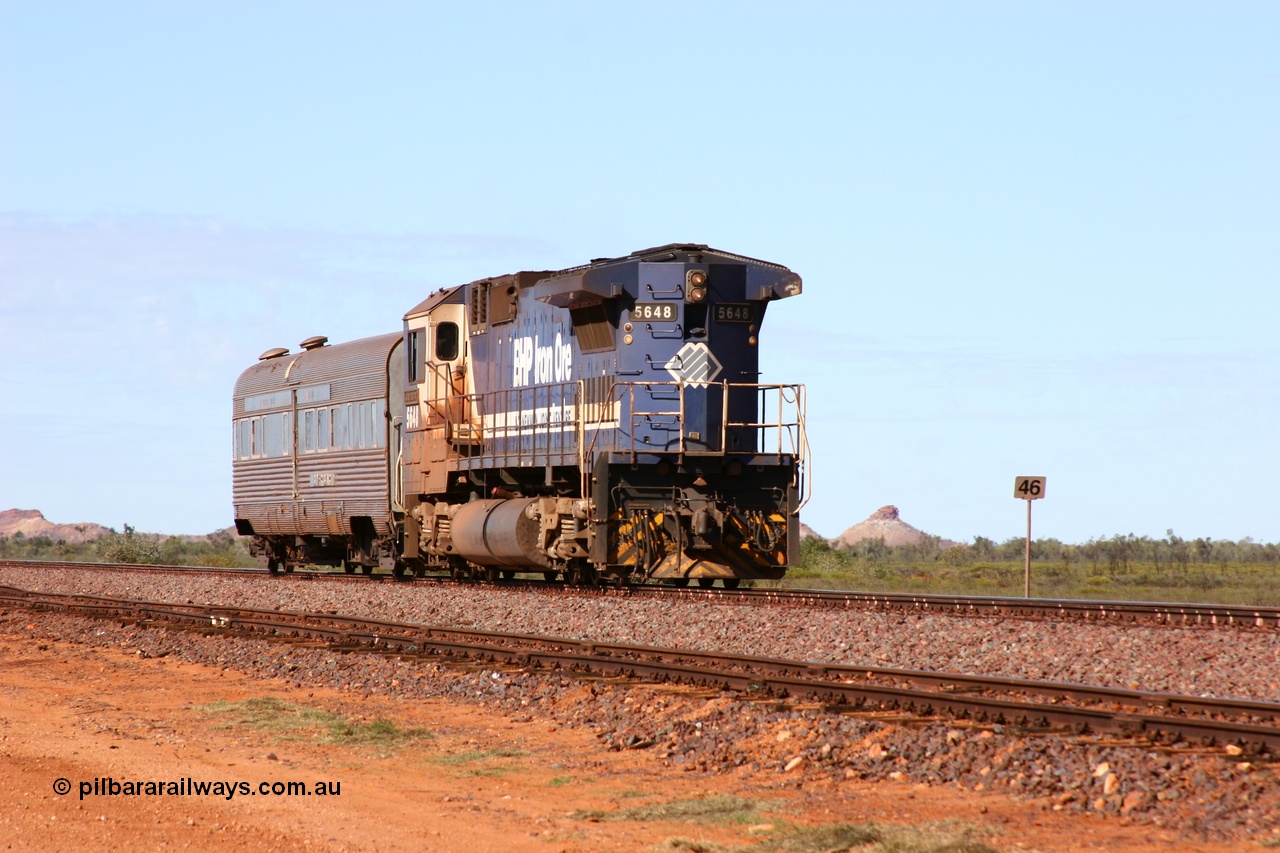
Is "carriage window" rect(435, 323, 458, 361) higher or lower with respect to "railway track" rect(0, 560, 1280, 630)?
higher

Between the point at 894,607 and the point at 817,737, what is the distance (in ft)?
27.8

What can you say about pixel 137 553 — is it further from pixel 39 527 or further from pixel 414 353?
pixel 39 527

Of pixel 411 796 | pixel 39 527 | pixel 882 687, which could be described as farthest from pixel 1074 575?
pixel 39 527

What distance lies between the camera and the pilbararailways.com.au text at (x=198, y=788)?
746 cm

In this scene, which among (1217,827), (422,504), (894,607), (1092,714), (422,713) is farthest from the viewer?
(422,504)

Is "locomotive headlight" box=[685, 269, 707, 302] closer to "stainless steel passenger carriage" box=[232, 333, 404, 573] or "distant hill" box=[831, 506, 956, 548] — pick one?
"stainless steel passenger carriage" box=[232, 333, 404, 573]

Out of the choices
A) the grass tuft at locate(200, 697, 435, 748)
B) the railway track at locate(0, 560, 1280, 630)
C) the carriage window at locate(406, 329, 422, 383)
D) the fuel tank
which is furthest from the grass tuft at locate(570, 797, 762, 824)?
the carriage window at locate(406, 329, 422, 383)

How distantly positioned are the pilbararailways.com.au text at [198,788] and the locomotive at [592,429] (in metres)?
10.1

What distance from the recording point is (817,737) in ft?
27.0

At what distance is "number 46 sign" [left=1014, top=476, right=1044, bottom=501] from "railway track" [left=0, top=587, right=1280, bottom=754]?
11.9 meters

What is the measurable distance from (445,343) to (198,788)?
15.1 m

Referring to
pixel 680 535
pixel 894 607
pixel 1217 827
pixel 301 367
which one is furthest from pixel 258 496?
pixel 1217 827

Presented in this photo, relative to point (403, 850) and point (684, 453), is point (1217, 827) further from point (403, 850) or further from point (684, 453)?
point (684, 453)

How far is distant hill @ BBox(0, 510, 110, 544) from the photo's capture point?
101 metres
